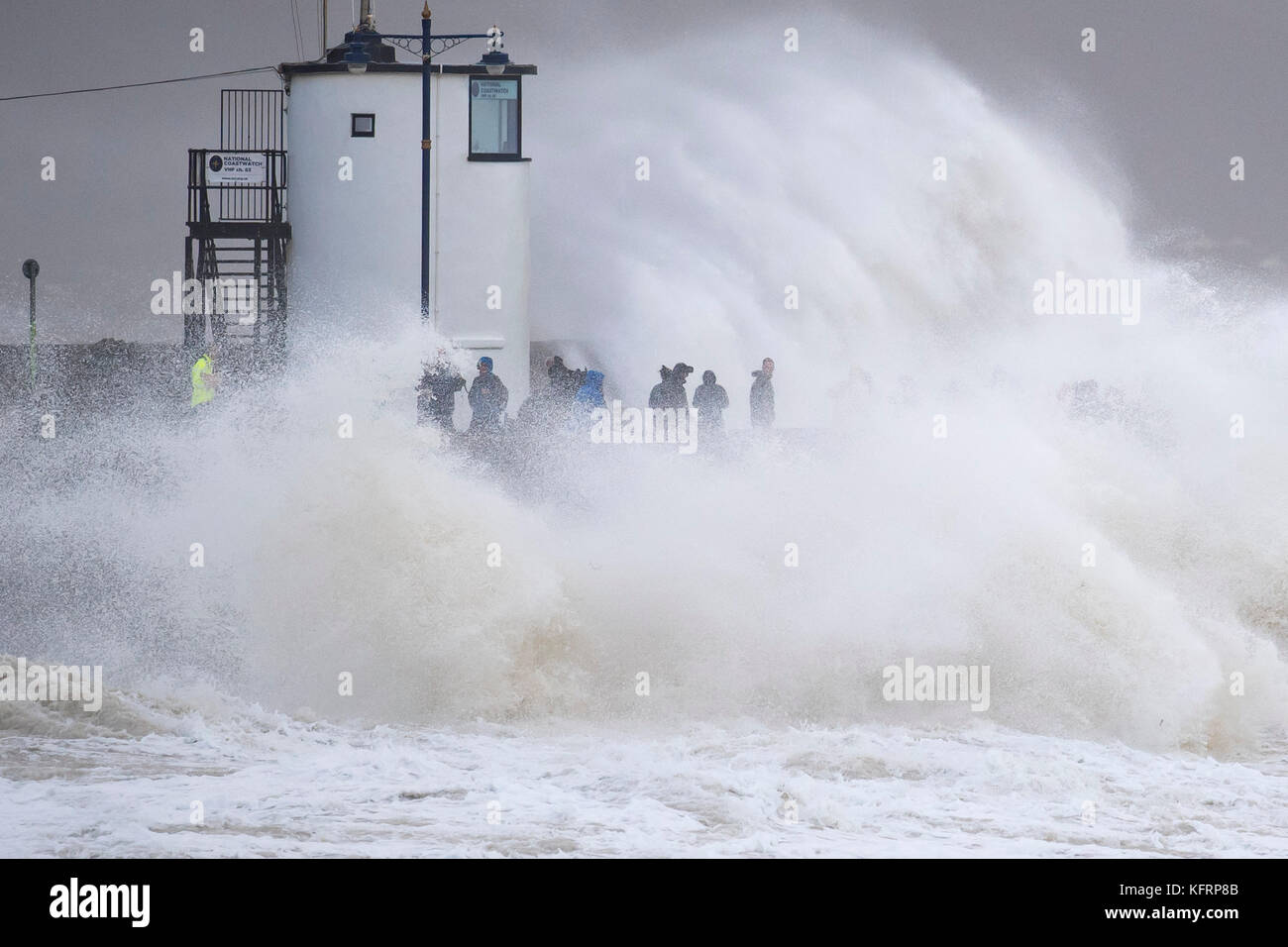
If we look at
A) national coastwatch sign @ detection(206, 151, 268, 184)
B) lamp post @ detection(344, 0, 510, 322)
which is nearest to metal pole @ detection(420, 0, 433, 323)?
lamp post @ detection(344, 0, 510, 322)

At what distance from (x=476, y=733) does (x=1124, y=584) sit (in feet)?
24.5

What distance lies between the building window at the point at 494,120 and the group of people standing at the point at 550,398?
7.87 metres

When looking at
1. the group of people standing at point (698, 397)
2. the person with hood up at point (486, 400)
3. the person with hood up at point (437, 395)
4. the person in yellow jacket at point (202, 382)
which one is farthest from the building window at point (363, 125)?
the group of people standing at point (698, 397)

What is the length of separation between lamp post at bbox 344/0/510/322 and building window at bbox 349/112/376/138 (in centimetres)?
103

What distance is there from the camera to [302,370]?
19547 mm

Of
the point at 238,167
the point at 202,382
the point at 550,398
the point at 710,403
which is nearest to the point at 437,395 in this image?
the point at 550,398

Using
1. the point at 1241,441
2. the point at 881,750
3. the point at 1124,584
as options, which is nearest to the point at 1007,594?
the point at 1124,584

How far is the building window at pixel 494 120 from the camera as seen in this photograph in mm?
28047

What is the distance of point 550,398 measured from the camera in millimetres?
20562

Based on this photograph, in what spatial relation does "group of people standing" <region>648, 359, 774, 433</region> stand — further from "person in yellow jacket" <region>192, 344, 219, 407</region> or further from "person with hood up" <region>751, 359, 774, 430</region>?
"person in yellow jacket" <region>192, 344, 219, 407</region>

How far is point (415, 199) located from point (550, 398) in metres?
9.09

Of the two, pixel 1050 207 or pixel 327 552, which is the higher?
pixel 1050 207

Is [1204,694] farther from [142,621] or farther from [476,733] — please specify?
[142,621]

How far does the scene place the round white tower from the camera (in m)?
28.0
